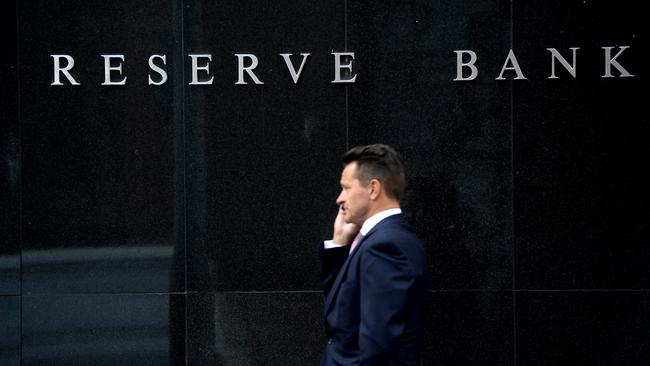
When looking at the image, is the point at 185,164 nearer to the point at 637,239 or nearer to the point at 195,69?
the point at 195,69

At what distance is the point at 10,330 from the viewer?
6641 mm

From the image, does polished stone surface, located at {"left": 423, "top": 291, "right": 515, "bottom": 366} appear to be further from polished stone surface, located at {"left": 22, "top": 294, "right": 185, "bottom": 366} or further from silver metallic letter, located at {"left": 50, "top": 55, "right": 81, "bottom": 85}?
silver metallic letter, located at {"left": 50, "top": 55, "right": 81, "bottom": 85}

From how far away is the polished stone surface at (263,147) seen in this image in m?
6.45

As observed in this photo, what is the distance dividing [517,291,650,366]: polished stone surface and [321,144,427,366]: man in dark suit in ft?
9.21

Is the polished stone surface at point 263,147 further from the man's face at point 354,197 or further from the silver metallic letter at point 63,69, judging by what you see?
the man's face at point 354,197

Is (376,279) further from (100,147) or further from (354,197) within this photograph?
(100,147)

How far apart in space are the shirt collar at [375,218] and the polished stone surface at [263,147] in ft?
8.66

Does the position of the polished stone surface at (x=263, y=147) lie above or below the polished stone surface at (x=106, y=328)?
above

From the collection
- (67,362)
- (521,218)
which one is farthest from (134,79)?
(521,218)

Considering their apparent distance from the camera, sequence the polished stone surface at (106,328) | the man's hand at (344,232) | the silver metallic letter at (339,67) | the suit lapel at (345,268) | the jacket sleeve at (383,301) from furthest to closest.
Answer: the polished stone surface at (106,328)
the silver metallic letter at (339,67)
the man's hand at (344,232)
the suit lapel at (345,268)
the jacket sleeve at (383,301)

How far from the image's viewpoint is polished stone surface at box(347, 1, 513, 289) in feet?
21.0

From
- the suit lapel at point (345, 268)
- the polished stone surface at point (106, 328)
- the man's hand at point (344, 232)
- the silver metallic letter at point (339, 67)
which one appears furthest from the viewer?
the polished stone surface at point (106, 328)

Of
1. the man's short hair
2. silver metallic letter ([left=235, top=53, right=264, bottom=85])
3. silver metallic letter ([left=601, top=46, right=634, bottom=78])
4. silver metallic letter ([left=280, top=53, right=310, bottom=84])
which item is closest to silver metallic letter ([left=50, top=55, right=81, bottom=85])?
silver metallic letter ([left=235, top=53, right=264, bottom=85])

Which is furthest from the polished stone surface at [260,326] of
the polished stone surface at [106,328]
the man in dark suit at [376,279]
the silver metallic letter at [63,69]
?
the man in dark suit at [376,279]
